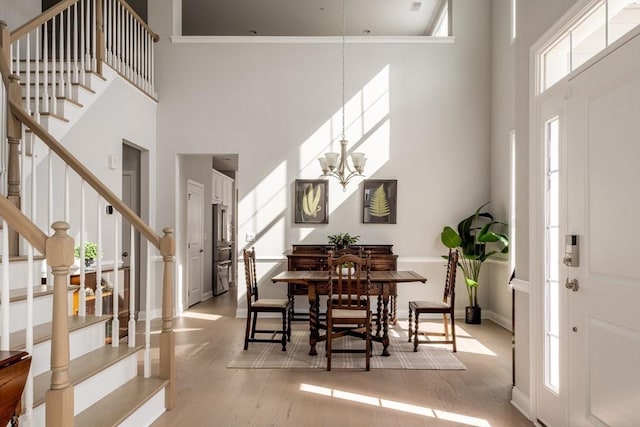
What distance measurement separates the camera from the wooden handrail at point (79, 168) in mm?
3146

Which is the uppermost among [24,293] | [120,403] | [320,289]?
[24,293]

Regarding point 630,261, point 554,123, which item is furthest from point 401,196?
point 630,261

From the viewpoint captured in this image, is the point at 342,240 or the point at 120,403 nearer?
the point at 120,403

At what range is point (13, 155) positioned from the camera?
132 inches

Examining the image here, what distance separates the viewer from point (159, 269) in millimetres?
6762

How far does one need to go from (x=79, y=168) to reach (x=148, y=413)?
161 centimetres

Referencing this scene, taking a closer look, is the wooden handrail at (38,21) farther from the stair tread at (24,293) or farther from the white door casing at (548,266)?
the white door casing at (548,266)

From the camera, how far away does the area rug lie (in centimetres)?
438

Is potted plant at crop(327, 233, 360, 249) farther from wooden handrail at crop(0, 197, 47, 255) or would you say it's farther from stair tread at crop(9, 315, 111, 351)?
wooden handrail at crop(0, 197, 47, 255)

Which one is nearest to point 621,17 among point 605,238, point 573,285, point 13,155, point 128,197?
point 605,238

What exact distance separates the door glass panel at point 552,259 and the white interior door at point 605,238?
7.5 inches

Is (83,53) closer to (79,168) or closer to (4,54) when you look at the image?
(4,54)

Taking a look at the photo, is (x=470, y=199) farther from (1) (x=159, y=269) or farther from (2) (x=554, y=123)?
(1) (x=159, y=269)

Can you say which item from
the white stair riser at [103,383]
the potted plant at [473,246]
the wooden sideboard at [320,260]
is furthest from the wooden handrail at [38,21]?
the potted plant at [473,246]
